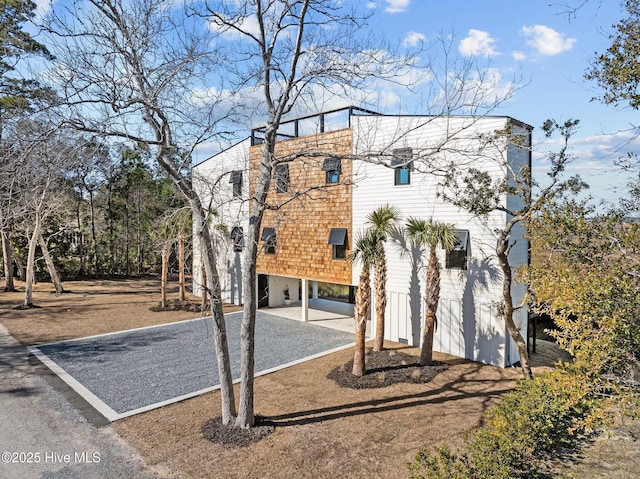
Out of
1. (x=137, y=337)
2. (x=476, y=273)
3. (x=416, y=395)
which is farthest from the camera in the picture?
(x=137, y=337)

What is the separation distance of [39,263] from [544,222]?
1049 inches

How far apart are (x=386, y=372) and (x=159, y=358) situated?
6.17 meters

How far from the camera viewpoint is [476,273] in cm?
1120

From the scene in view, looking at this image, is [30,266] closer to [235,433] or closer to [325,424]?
[235,433]

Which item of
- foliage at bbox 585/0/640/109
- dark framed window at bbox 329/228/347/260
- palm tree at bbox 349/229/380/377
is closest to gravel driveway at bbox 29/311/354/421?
palm tree at bbox 349/229/380/377

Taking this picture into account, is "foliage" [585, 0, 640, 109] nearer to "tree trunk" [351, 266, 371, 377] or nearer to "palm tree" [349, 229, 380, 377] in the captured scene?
"palm tree" [349, 229, 380, 377]

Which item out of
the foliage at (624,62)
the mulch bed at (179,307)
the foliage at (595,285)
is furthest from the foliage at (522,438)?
the mulch bed at (179,307)

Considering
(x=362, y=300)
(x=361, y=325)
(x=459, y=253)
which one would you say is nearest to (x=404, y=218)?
(x=459, y=253)

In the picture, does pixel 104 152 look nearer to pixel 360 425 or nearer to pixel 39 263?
pixel 360 425

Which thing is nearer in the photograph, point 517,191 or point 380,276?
point 517,191

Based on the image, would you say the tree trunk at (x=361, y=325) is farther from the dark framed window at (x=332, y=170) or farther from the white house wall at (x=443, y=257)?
the dark framed window at (x=332, y=170)

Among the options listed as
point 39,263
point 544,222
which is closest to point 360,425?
point 544,222

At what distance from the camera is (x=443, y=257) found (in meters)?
11.8

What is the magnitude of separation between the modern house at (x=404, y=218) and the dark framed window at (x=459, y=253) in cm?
3
